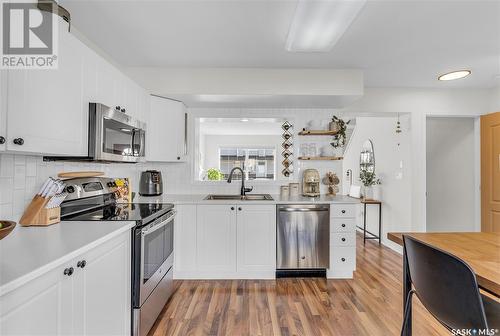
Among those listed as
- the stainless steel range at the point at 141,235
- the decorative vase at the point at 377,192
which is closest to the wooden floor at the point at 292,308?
the stainless steel range at the point at 141,235

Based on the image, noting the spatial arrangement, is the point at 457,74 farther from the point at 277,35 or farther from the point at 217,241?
the point at 217,241

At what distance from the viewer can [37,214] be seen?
1.57 metres

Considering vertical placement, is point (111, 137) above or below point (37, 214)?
above

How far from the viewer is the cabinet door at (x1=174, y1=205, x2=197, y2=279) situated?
114 inches

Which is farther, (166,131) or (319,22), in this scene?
(166,131)

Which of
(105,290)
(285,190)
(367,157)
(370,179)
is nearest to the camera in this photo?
(105,290)

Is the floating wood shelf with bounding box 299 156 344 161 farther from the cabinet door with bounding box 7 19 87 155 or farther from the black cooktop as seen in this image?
the cabinet door with bounding box 7 19 87 155

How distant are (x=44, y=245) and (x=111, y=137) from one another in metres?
0.94

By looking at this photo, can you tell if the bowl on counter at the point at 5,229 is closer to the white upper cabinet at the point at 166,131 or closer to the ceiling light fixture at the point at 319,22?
the white upper cabinet at the point at 166,131

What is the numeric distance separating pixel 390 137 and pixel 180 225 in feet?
11.8

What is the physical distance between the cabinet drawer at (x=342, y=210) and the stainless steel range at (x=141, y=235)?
1.78 meters

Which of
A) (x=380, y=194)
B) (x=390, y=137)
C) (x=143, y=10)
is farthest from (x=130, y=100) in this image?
(x=380, y=194)

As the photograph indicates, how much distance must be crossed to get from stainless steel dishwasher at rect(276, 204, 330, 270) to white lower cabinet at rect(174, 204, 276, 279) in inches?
4.1

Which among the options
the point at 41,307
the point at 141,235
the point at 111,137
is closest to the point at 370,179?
the point at 141,235
